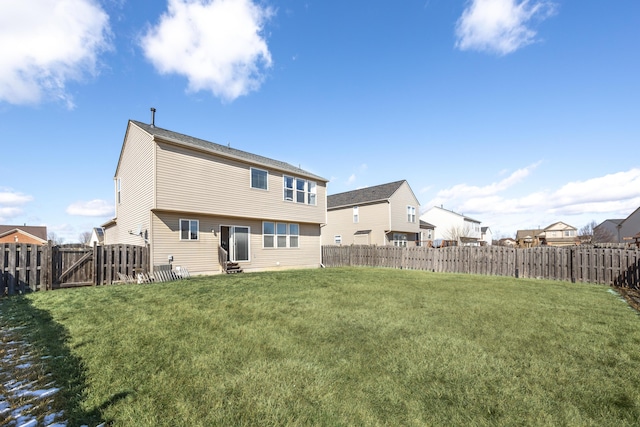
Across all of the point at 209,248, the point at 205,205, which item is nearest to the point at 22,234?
the point at 209,248

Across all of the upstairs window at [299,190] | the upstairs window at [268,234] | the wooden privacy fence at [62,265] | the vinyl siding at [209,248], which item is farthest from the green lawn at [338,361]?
the upstairs window at [299,190]

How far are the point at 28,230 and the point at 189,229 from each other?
4624 centimetres

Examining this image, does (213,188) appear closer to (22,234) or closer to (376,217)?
(376,217)

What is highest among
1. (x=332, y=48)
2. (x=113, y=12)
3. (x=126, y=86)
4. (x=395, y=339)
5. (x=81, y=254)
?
(x=332, y=48)

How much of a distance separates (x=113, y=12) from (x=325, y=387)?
13682 mm

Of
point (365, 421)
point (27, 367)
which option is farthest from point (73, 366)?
point (365, 421)

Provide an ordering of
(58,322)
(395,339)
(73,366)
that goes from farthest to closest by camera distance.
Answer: (58,322) < (395,339) < (73,366)

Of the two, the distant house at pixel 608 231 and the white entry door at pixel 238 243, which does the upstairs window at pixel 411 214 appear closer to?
the white entry door at pixel 238 243

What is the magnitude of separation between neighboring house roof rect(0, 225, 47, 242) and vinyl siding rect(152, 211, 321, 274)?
144 feet

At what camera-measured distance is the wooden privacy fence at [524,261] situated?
1088cm

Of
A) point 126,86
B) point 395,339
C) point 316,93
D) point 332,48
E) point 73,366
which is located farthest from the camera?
point 316,93

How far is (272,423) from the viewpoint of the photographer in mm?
2418

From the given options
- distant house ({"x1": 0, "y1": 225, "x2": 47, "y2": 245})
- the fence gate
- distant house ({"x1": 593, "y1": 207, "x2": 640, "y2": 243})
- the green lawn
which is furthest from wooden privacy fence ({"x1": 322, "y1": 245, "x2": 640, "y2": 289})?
distant house ({"x1": 0, "y1": 225, "x2": 47, "y2": 245})

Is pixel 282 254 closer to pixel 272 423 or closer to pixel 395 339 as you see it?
pixel 395 339
